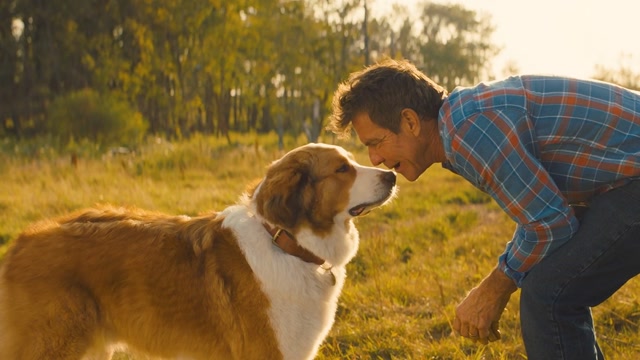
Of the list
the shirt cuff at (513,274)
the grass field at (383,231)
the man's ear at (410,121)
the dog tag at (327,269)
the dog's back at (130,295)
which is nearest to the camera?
the shirt cuff at (513,274)

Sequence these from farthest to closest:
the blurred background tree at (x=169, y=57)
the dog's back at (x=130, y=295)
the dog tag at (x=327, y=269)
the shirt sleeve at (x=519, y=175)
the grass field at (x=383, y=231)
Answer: the blurred background tree at (x=169, y=57)
the grass field at (x=383, y=231)
the dog tag at (x=327, y=269)
the dog's back at (x=130, y=295)
the shirt sleeve at (x=519, y=175)

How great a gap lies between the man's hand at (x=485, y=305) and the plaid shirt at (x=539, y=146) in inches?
2.4

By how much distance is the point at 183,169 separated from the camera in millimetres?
12898

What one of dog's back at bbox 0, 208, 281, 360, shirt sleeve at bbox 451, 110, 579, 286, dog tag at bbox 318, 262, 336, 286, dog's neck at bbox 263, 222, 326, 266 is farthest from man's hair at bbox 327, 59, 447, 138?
dog's back at bbox 0, 208, 281, 360

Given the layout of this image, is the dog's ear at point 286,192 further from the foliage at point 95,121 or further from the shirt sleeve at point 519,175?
the foliage at point 95,121

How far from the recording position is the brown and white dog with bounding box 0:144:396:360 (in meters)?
3.39

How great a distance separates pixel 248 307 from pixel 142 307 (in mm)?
572

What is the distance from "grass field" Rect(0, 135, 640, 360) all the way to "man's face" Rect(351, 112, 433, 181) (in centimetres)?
149

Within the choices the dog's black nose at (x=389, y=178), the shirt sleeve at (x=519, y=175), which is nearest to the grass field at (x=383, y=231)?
the dog's black nose at (x=389, y=178)

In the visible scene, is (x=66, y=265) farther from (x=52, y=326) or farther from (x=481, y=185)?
(x=481, y=185)

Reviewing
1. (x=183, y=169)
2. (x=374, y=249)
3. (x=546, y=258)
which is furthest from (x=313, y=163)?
(x=183, y=169)

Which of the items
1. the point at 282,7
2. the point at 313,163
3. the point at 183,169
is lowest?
the point at 183,169

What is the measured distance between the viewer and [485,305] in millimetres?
2914

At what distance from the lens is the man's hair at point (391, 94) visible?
9.79 feet
